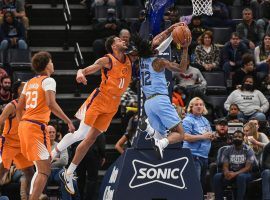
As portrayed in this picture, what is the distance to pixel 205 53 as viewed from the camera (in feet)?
70.4

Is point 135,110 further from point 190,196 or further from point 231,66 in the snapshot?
point 190,196

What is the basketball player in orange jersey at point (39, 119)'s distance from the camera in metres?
14.9

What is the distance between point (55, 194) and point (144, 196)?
126 inches

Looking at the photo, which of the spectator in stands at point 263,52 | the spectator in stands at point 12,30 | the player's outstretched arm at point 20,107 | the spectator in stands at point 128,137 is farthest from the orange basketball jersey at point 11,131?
the spectator in stands at point 263,52

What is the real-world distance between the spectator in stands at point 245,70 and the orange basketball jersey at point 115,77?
5.50 m

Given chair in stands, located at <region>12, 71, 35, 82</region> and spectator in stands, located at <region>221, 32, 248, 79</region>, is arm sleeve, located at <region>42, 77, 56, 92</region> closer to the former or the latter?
chair in stands, located at <region>12, 71, 35, 82</region>

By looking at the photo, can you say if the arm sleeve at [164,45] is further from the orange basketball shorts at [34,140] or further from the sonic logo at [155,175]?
the orange basketball shorts at [34,140]

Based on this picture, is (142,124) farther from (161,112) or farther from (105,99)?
(105,99)

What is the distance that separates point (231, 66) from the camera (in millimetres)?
21703

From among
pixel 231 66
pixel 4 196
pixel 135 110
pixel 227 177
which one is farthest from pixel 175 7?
pixel 4 196

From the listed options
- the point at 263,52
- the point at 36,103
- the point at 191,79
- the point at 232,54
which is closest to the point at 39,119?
the point at 36,103

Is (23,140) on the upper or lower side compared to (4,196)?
upper

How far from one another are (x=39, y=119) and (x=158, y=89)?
1751 millimetres

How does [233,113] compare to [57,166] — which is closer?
[57,166]
